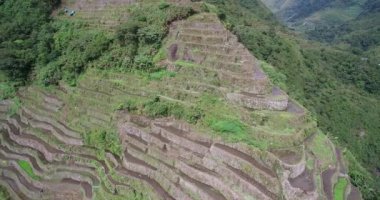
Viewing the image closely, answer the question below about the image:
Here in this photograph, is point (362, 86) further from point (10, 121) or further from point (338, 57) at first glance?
point (10, 121)

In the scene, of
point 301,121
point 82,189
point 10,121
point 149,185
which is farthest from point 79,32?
point 301,121

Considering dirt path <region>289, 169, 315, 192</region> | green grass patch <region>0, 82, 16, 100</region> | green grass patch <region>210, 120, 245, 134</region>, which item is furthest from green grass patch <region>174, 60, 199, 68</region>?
green grass patch <region>0, 82, 16, 100</region>

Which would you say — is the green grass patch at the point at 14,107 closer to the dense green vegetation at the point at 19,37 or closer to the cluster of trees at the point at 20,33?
the dense green vegetation at the point at 19,37

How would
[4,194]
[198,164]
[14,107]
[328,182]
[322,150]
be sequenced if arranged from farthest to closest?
[14,107]
[4,194]
[322,150]
[198,164]
[328,182]

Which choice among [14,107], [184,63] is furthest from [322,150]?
[14,107]

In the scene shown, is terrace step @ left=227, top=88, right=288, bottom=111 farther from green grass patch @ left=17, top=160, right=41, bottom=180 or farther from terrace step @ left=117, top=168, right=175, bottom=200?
green grass patch @ left=17, top=160, right=41, bottom=180

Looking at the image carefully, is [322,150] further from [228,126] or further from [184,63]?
[184,63]
